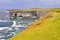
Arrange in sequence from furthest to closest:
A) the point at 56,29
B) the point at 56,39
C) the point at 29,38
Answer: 1. the point at 56,29
2. the point at 29,38
3. the point at 56,39

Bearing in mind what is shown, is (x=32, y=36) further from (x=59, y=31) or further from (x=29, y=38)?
(x=59, y=31)

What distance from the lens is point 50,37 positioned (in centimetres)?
1455

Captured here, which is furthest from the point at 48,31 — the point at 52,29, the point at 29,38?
the point at 29,38

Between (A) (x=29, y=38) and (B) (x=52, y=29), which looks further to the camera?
(B) (x=52, y=29)

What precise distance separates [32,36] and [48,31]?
124 centimetres

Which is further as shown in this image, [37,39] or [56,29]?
[56,29]

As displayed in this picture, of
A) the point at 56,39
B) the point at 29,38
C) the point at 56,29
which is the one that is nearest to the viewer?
the point at 56,39

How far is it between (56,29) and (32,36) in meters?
1.87

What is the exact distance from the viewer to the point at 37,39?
14.5 meters

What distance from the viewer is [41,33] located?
15633 millimetres

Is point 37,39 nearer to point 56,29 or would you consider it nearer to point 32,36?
point 32,36

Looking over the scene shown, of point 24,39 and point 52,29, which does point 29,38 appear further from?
point 52,29

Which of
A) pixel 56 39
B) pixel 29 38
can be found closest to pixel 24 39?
pixel 29 38

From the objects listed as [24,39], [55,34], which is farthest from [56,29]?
[24,39]
